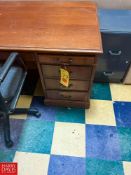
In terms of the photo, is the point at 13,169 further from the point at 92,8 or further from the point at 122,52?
the point at 92,8

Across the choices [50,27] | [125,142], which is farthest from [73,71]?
[125,142]

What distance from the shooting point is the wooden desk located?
1098 mm

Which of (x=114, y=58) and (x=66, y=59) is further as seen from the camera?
(x=114, y=58)

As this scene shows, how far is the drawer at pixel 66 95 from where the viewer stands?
144cm

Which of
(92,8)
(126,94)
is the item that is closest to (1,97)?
(92,8)

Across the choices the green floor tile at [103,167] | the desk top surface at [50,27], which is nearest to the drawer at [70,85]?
the desk top surface at [50,27]

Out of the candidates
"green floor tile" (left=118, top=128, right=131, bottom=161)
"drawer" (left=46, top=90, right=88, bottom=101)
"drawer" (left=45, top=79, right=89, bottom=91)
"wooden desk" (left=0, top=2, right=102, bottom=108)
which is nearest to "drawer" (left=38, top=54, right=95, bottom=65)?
"wooden desk" (left=0, top=2, right=102, bottom=108)

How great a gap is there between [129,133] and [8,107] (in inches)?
38.2

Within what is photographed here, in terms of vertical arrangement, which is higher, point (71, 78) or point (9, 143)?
point (71, 78)

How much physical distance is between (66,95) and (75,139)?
1.19ft

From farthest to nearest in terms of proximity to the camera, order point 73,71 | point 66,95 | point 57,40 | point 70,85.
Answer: point 66,95, point 70,85, point 73,71, point 57,40

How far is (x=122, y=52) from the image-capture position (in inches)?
57.5

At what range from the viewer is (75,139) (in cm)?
139

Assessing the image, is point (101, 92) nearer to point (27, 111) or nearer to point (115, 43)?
point (115, 43)
